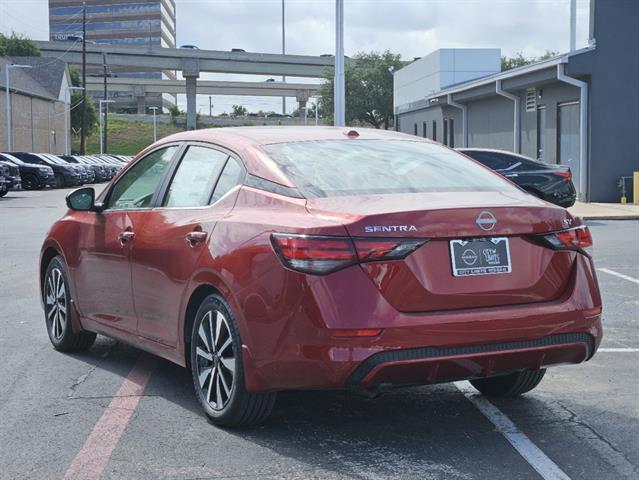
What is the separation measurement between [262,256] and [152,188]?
1.72 meters

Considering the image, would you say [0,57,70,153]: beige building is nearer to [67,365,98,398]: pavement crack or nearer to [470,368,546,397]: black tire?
[67,365,98,398]: pavement crack

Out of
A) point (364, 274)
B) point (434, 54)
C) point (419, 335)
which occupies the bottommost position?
point (419, 335)

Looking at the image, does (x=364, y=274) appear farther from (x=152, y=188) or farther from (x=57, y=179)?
(x=57, y=179)

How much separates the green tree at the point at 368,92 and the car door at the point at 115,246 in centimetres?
8396

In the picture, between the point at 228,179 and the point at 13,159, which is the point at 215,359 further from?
the point at 13,159

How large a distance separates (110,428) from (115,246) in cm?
147

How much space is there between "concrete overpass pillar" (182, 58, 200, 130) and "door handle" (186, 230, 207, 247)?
101545 millimetres

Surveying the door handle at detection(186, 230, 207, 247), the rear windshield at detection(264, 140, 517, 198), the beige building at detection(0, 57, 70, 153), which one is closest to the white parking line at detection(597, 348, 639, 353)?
the rear windshield at detection(264, 140, 517, 198)

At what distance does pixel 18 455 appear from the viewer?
4879 mm

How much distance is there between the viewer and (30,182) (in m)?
41.9

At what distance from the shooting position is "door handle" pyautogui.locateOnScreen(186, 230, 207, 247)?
5418 millimetres

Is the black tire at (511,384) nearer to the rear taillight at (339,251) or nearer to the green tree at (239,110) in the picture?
the rear taillight at (339,251)

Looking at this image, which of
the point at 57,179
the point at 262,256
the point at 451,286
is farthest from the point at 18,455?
the point at 57,179

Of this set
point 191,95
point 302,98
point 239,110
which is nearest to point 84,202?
point 191,95
